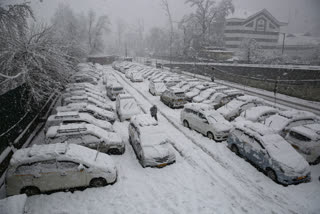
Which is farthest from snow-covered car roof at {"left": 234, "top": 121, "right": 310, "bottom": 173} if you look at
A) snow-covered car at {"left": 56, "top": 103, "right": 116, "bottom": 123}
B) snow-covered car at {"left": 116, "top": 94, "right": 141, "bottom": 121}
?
snow-covered car at {"left": 56, "top": 103, "right": 116, "bottom": 123}

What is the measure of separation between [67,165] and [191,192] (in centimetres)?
493

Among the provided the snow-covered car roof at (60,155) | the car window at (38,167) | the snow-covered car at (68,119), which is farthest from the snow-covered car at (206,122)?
the car window at (38,167)

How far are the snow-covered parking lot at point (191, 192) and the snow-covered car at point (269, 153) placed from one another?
1.29 ft

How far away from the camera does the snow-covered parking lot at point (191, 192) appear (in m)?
6.74

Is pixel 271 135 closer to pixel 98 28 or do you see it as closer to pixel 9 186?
pixel 9 186

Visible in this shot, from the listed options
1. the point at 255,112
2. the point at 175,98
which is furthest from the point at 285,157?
the point at 175,98

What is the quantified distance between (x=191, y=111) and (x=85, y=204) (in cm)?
869

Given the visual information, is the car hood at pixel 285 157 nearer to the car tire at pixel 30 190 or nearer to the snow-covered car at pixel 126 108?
the snow-covered car at pixel 126 108

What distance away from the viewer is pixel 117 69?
48.3 meters

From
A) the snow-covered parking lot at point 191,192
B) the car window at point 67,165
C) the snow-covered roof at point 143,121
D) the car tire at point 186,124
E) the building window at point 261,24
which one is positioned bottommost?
the snow-covered parking lot at point 191,192

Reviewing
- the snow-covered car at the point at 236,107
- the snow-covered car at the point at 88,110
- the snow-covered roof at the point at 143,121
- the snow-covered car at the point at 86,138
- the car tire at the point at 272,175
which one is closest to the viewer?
the car tire at the point at 272,175

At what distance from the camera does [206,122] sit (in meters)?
11.9

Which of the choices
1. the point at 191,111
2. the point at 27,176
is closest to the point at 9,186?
the point at 27,176

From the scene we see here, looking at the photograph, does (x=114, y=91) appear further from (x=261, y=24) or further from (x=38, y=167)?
(x=261, y=24)
